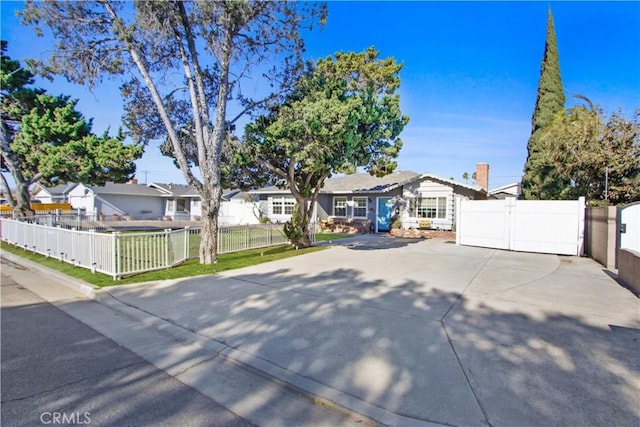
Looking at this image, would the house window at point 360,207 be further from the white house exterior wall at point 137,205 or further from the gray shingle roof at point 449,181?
the white house exterior wall at point 137,205

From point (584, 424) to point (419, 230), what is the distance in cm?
1708

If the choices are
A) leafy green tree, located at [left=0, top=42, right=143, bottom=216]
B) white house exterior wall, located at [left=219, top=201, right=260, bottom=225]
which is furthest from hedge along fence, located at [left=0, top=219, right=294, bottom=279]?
white house exterior wall, located at [left=219, top=201, right=260, bottom=225]

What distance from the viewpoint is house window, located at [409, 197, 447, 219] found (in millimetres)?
19531

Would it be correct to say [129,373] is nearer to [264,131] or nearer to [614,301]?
[614,301]

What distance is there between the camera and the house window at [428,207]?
19531 millimetres

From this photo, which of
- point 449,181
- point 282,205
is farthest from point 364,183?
point 282,205

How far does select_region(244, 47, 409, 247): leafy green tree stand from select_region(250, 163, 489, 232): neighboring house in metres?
4.89

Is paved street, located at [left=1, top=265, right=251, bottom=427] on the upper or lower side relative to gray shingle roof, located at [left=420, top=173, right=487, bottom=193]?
lower

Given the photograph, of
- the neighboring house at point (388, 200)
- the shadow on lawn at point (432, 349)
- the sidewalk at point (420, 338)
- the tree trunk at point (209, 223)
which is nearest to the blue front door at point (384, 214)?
the neighboring house at point (388, 200)

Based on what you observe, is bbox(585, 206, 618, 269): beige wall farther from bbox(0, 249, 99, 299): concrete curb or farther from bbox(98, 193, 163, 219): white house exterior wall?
bbox(98, 193, 163, 219): white house exterior wall

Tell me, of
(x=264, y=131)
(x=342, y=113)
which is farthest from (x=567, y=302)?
(x=264, y=131)

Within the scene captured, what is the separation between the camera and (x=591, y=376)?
11.3ft

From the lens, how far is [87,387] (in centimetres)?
339

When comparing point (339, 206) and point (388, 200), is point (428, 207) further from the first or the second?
point (339, 206)
